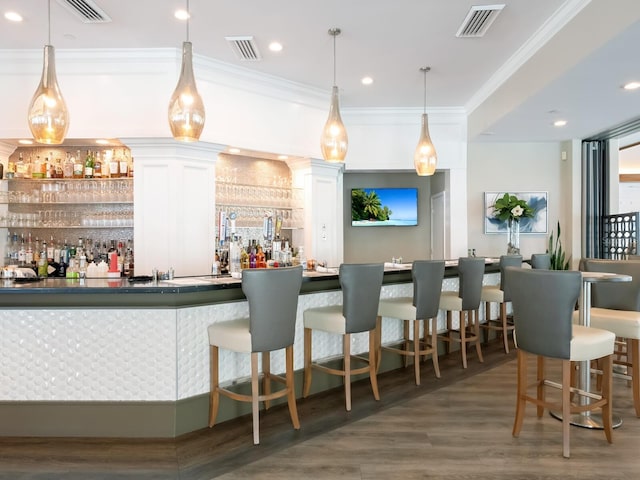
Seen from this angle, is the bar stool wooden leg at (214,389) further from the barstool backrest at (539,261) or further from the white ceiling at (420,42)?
the barstool backrest at (539,261)

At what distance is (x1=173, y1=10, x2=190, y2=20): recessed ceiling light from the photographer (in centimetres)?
409

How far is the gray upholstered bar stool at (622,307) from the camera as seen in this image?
3352mm

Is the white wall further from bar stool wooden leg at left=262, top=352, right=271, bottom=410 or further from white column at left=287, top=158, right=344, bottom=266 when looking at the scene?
bar stool wooden leg at left=262, top=352, right=271, bottom=410

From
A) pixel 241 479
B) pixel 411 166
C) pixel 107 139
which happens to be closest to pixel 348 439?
pixel 241 479

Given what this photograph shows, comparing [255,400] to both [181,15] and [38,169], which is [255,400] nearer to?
[181,15]

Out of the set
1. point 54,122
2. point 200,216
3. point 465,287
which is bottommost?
point 465,287

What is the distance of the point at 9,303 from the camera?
2977 millimetres

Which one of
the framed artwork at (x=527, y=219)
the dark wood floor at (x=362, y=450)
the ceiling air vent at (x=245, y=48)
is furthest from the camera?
the framed artwork at (x=527, y=219)

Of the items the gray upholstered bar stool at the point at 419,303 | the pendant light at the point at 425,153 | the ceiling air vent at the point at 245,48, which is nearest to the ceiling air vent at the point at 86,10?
the ceiling air vent at the point at 245,48

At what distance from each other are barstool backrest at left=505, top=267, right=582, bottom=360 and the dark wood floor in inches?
25.0

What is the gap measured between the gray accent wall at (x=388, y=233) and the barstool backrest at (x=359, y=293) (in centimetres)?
482

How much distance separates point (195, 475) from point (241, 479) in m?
0.27

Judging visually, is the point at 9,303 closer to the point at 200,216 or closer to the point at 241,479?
the point at 241,479

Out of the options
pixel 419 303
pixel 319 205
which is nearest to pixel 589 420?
pixel 419 303
